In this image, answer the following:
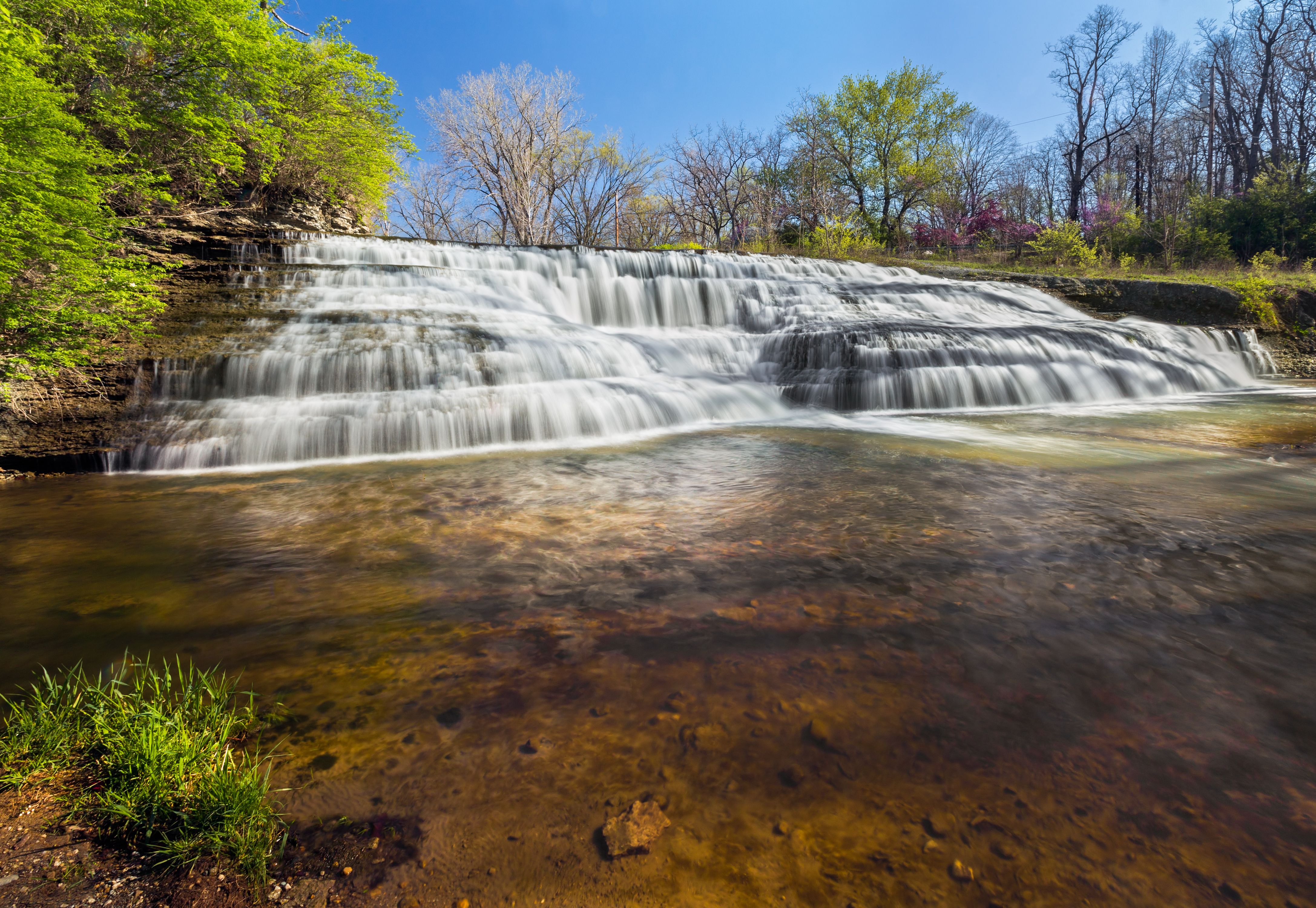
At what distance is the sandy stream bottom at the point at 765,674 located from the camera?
1084mm

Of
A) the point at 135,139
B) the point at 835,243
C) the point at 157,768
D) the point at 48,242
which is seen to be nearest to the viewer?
the point at 157,768

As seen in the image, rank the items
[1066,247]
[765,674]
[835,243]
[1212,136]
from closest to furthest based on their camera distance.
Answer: [765,674] < [1066,247] < [835,243] < [1212,136]

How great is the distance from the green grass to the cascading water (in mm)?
4565

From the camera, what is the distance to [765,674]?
66.1 inches

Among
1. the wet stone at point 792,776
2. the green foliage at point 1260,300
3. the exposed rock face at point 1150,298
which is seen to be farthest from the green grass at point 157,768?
the green foliage at point 1260,300

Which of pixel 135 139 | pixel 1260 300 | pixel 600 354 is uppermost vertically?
pixel 135 139

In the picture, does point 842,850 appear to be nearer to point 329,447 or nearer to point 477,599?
point 477,599

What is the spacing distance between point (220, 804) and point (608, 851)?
2.57 ft

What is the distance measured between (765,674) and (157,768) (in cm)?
149

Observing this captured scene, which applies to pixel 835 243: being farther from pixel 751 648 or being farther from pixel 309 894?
pixel 309 894

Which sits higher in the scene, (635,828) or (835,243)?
(835,243)

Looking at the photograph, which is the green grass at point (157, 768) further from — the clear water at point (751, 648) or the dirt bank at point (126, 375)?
the dirt bank at point (126, 375)

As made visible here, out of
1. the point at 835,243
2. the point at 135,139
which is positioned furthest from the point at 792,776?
the point at 835,243

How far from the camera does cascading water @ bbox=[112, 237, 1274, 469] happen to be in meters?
5.90
